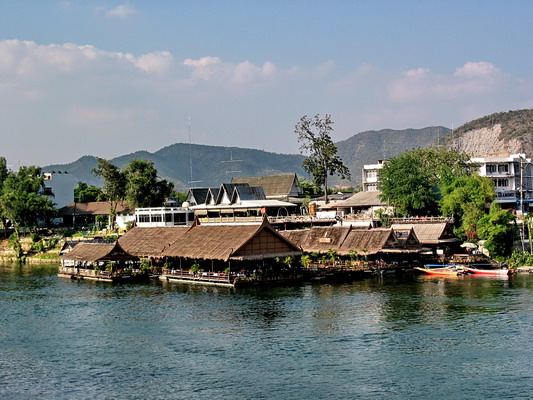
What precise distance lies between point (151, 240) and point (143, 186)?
29.1m

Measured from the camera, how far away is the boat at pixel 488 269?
2093 inches

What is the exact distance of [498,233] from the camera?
59.1 m

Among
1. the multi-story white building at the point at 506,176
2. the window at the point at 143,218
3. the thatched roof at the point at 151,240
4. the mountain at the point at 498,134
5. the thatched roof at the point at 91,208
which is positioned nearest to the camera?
the thatched roof at the point at 151,240

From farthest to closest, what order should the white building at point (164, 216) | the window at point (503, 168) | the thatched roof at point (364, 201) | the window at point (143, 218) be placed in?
the window at point (143, 218)
the white building at point (164, 216)
the window at point (503, 168)
the thatched roof at point (364, 201)

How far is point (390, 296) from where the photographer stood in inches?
1770

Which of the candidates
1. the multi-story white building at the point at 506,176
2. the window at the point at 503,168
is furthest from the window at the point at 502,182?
the window at the point at 503,168

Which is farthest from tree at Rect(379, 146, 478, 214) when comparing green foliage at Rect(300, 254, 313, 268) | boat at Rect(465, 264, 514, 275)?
green foliage at Rect(300, 254, 313, 268)

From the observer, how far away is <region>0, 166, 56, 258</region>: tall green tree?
87562mm

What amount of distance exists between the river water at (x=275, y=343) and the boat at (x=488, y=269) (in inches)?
128

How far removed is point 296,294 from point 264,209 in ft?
102

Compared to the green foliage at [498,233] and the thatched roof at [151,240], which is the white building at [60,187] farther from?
the green foliage at [498,233]

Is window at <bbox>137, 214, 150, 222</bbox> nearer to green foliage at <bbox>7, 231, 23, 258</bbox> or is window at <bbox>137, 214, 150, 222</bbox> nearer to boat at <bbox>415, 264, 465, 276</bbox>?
green foliage at <bbox>7, 231, 23, 258</bbox>

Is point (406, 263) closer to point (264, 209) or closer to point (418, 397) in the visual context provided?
point (264, 209)

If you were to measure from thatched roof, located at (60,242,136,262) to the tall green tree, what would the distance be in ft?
94.5
